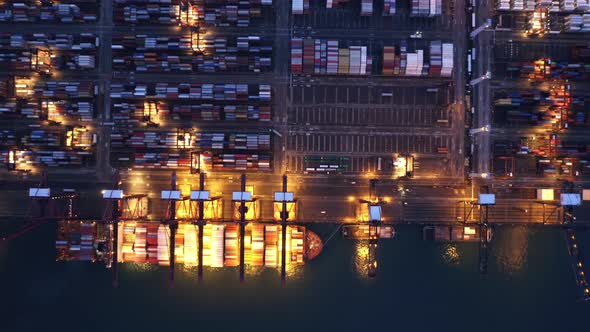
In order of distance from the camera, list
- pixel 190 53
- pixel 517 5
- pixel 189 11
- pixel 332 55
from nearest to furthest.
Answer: pixel 517 5 < pixel 332 55 < pixel 189 11 < pixel 190 53

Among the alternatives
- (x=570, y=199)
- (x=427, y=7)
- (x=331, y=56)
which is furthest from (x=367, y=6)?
(x=570, y=199)

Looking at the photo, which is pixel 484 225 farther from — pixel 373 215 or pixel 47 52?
pixel 47 52

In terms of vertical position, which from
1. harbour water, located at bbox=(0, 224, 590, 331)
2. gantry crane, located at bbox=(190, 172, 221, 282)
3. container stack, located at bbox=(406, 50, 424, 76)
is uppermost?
container stack, located at bbox=(406, 50, 424, 76)

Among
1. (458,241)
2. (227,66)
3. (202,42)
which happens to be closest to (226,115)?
(227,66)

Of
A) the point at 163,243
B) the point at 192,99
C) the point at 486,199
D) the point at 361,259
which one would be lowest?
the point at 361,259

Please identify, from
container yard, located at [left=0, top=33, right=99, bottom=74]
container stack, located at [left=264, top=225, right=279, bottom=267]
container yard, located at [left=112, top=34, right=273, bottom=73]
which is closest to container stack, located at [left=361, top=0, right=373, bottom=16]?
container yard, located at [left=112, top=34, right=273, bottom=73]

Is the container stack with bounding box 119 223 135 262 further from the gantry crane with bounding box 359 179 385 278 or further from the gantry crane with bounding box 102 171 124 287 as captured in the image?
the gantry crane with bounding box 359 179 385 278
